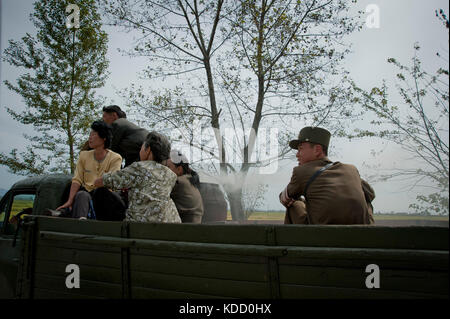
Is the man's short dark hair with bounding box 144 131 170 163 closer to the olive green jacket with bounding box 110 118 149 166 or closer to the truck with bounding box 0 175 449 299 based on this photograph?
the truck with bounding box 0 175 449 299

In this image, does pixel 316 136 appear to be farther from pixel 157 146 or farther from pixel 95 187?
pixel 95 187

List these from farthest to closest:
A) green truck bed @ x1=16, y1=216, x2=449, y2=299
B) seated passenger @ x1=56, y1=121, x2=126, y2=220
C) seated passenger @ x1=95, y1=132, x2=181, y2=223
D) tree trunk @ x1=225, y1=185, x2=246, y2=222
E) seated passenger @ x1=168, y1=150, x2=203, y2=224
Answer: tree trunk @ x1=225, y1=185, x2=246, y2=222 → seated passenger @ x1=168, y1=150, x2=203, y2=224 → seated passenger @ x1=56, y1=121, x2=126, y2=220 → seated passenger @ x1=95, y1=132, x2=181, y2=223 → green truck bed @ x1=16, y1=216, x2=449, y2=299

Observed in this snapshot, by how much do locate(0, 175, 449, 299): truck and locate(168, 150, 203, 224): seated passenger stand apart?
135 centimetres

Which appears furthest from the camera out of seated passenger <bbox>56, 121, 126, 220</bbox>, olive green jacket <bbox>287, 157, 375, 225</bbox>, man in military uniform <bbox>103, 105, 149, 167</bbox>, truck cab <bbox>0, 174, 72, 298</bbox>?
man in military uniform <bbox>103, 105, 149, 167</bbox>

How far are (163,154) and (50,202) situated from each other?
132 centimetres

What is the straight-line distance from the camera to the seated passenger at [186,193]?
4.00 m

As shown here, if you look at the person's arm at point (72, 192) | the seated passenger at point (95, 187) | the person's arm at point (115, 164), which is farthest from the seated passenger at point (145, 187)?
the person's arm at point (115, 164)

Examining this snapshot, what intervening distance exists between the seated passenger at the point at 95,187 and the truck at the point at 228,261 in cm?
42

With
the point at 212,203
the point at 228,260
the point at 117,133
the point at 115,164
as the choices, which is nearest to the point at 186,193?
the point at 115,164

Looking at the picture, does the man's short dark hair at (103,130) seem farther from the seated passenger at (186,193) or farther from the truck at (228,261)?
the truck at (228,261)

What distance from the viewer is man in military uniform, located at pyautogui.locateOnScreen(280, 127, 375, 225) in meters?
2.70

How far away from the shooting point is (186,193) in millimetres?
4039

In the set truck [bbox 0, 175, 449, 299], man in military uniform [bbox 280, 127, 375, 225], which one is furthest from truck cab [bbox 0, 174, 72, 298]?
man in military uniform [bbox 280, 127, 375, 225]

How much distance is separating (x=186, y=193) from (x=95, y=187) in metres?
0.91
